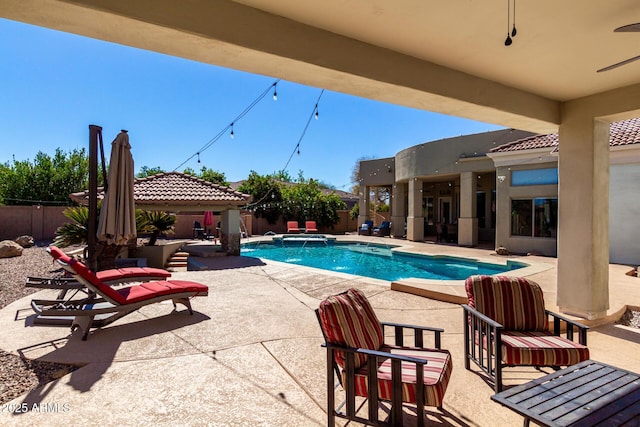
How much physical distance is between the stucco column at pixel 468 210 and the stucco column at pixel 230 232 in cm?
1099

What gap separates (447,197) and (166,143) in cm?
2350

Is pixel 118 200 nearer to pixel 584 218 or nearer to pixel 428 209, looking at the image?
pixel 584 218

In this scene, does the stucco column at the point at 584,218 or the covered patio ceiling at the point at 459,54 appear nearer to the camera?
the covered patio ceiling at the point at 459,54

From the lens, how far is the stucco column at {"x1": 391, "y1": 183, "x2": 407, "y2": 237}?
21016mm

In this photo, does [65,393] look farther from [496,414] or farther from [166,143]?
[166,143]

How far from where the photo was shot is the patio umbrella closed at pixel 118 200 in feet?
17.0

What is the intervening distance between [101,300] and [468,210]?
607 inches

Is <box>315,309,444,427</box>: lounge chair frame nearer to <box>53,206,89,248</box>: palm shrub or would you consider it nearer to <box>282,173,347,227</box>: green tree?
<box>53,206,89,248</box>: palm shrub

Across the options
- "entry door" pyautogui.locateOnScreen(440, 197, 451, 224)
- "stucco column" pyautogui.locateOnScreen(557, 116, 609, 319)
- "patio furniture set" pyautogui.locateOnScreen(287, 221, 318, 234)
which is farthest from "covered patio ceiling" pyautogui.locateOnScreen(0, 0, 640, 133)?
"entry door" pyautogui.locateOnScreen(440, 197, 451, 224)

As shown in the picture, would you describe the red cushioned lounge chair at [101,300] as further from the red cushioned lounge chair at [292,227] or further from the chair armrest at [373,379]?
the red cushioned lounge chair at [292,227]

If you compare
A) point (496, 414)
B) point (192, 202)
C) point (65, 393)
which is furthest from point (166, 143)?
point (496, 414)

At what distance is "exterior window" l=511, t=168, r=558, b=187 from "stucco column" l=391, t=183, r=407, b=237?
836 centimetres

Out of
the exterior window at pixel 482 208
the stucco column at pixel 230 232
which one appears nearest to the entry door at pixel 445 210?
the exterior window at pixel 482 208

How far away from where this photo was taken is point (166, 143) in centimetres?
2845
